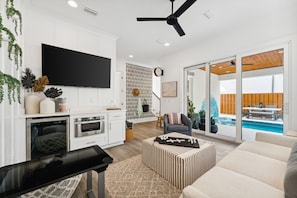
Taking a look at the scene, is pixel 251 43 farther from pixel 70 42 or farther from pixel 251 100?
pixel 70 42

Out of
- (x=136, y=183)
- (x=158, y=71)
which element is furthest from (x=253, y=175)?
(x=158, y=71)

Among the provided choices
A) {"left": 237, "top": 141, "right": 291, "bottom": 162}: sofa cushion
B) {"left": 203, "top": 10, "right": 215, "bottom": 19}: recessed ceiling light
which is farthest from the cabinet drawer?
{"left": 203, "top": 10, "right": 215, "bottom": 19}: recessed ceiling light

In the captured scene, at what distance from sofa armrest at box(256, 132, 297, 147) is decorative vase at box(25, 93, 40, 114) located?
3.95 meters

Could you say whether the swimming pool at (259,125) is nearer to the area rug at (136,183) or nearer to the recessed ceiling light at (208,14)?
the recessed ceiling light at (208,14)

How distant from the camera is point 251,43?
3008 mm

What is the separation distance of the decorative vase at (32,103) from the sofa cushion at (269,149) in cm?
351

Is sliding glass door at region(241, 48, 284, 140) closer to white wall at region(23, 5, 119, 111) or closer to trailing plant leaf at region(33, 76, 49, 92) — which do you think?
white wall at region(23, 5, 119, 111)

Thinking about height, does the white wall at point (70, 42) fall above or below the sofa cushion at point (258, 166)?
above

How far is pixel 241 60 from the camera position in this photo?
127 inches

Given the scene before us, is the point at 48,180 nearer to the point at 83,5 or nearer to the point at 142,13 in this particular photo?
the point at 83,5

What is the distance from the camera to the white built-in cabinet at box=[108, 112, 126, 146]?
3.09m

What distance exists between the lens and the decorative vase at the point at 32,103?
2.28m

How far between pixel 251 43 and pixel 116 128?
12.7 ft

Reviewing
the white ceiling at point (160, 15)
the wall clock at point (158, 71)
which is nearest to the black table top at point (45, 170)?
the white ceiling at point (160, 15)
